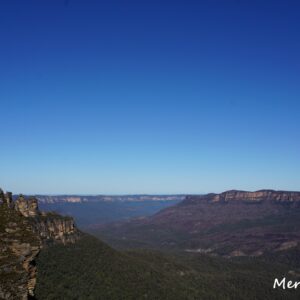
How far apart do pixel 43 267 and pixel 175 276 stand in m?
82.4

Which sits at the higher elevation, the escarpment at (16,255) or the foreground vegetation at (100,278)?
the escarpment at (16,255)

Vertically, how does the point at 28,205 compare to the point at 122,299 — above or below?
above

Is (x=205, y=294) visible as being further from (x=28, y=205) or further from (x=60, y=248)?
(x=28, y=205)

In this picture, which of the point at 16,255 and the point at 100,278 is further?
the point at 100,278

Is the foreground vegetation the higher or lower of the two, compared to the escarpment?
lower

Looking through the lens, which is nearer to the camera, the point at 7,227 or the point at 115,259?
the point at 7,227

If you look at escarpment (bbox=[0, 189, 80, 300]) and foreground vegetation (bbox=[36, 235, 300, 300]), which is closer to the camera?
escarpment (bbox=[0, 189, 80, 300])

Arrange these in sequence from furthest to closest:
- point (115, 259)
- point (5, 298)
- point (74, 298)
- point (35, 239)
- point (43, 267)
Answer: point (115, 259)
point (43, 267)
point (74, 298)
point (35, 239)
point (5, 298)

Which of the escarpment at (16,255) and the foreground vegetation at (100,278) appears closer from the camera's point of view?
the escarpment at (16,255)

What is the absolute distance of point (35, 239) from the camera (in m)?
34.8

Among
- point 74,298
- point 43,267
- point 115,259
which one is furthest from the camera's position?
point 115,259

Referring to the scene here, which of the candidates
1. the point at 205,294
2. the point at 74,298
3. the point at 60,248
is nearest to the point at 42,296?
the point at 74,298

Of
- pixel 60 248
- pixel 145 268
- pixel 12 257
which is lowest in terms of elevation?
pixel 145 268

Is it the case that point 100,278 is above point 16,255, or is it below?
below
